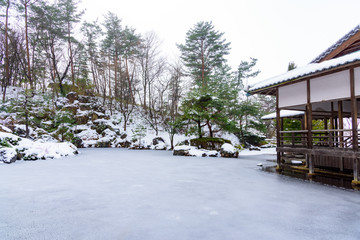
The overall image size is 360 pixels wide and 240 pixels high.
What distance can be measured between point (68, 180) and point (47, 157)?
269 inches

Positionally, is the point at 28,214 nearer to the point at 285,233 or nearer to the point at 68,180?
the point at 68,180

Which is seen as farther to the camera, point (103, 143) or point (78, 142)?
point (103, 143)

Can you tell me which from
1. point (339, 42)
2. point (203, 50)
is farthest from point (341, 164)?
point (203, 50)

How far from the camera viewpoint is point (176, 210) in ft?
11.0

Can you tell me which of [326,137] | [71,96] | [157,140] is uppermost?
[71,96]

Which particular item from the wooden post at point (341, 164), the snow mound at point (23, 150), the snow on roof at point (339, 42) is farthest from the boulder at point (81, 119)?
the wooden post at point (341, 164)

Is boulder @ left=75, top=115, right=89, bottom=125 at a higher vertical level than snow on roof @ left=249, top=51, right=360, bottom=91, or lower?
lower

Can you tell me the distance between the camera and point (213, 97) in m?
13.4

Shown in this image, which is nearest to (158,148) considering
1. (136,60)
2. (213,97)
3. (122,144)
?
(122,144)

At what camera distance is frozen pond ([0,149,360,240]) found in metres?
2.54

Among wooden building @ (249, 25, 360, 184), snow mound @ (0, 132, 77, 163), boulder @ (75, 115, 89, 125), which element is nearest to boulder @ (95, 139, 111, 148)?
boulder @ (75, 115, 89, 125)

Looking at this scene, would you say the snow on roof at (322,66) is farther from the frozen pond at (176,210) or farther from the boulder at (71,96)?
the boulder at (71,96)

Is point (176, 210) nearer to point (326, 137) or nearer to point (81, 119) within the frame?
point (326, 137)

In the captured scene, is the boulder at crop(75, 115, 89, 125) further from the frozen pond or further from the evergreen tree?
the frozen pond
